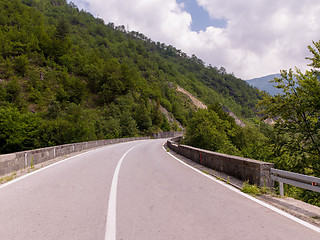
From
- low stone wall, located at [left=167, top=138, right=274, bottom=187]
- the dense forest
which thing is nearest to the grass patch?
low stone wall, located at [left=167, top=138, right=274, bottom=187]

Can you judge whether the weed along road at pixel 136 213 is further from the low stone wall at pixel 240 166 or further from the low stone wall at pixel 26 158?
the low stone wall at pixel 26 158

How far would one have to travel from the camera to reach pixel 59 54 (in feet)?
304

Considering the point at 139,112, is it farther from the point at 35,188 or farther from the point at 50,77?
the point at 35,188

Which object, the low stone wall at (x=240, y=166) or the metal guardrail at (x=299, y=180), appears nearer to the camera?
the metal guardrail at (x=299, y=180)

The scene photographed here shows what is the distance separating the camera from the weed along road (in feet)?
11.9

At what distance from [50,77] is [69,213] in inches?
3291

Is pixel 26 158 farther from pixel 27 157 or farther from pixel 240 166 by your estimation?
pixel 240 166

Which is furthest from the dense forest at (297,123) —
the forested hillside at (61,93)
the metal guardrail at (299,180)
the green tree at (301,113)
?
the forested hillside at (61,93)

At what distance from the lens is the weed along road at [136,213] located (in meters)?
3.62

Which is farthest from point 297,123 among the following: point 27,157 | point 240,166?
point 27,157

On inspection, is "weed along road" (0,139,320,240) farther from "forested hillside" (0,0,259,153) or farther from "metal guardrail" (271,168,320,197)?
"forested hillside" (0,0,259,153)

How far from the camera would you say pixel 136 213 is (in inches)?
180

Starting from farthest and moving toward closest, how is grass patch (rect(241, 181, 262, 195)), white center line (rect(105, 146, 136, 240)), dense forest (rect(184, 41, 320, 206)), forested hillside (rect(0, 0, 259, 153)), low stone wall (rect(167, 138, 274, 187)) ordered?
forested hillside (rect(0, 0, 259, 153))
dense forest (rect(184, 41, 320, 206))
low stone wall (rect(167, 138, 274, 187))
grass patch (rect(241, 181, 262, 195))
white center line (rect(105, 146, 136, 240))

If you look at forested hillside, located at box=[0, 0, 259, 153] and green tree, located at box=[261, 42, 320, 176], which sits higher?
forested hillside, located at box=[0, 0, 259, 153]
